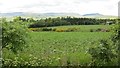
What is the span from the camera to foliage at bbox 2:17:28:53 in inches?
389

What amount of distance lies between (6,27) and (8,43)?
0.56 m

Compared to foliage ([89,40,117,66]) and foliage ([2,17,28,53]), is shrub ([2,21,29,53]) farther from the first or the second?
foliage ([89,40,117,66])

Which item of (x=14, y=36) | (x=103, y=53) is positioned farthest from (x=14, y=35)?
(x=103, y=53)

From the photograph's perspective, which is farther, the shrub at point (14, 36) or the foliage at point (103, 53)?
the shrub at point (14, 36)

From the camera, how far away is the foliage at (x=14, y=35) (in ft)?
32.4

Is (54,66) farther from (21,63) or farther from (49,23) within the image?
(49,23)

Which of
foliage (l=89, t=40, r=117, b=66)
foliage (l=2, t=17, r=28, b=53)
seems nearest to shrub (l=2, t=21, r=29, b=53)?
foliage (l=2, t=17, r=28, b=53)

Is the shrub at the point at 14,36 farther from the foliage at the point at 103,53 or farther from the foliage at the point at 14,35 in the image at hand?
the foliage at the point at 103,53

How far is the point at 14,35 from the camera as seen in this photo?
32.8 feet

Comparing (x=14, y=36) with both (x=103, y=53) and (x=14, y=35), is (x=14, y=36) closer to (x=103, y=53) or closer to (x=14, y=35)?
(x=14, y=35)

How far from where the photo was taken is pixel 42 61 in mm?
10234

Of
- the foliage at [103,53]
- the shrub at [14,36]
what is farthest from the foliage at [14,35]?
the foliage at [103,53]

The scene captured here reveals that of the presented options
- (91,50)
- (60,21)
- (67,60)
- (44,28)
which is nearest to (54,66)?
(67,60)

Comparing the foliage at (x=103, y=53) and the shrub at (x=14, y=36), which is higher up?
the shrub at (x=14, y=36)
